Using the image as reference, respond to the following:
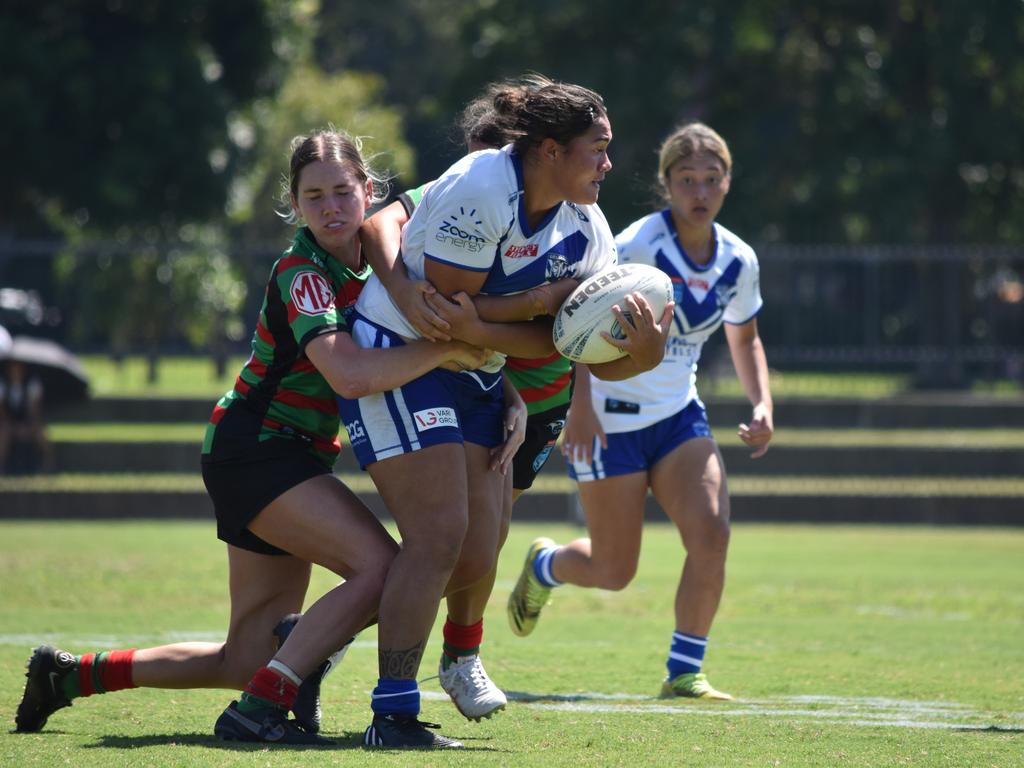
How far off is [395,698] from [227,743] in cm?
53

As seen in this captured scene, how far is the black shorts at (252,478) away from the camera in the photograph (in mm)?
4883

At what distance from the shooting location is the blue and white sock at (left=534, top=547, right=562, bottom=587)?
281 inches

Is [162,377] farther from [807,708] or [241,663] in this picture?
[807,708]

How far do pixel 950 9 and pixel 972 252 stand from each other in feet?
30.7

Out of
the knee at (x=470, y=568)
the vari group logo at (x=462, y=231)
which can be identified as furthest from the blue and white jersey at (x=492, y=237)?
the knee at (x=470, y=568)

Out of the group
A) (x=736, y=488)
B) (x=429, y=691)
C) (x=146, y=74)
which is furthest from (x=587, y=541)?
(x=146, y=74)

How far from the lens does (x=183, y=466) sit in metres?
15.3

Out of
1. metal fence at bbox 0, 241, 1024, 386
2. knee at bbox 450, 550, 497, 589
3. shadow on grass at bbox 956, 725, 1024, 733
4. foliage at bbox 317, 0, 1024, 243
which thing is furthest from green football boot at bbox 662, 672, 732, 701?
foliage at bbox 317, 0, 1024, 243

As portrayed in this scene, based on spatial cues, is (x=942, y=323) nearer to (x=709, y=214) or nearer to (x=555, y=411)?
(x=709, y=214)

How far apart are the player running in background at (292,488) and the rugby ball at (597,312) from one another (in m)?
0.33

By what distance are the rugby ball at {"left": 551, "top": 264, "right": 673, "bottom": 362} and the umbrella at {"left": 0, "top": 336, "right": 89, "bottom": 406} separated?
11332 millimetres

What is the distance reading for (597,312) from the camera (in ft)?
16.0

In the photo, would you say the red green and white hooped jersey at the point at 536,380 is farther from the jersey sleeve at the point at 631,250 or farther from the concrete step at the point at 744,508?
the concrete step at the point at 744,508

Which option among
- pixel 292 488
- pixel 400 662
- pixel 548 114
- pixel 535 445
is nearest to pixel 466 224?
pixel 548 114
